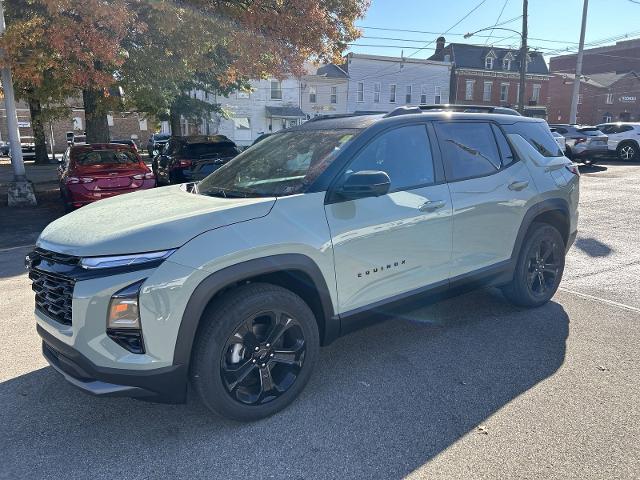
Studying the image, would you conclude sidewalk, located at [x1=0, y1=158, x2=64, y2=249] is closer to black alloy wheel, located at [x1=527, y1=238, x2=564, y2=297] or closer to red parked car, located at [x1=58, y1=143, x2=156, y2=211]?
red parked car, located at [x1=58, y1=143, x2=156, y2=211]

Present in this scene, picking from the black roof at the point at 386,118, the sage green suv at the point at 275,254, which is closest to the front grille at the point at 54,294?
the sage green suv at the point at 275,254

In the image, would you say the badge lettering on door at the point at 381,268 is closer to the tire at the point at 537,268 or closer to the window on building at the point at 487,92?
the tire at the point at 537,268

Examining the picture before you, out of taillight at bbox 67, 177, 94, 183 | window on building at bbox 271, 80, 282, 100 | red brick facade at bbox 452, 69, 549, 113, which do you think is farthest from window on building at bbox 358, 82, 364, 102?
taillight at bbox 67, 177, 94, 183

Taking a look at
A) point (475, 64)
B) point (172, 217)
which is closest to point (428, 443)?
point (172, 217)

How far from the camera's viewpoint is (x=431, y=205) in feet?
11.7

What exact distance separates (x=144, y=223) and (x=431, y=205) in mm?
2014

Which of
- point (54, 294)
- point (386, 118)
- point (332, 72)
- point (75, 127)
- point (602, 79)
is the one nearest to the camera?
point (54, 294)

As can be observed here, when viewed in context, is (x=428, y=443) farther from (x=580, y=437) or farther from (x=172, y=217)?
(x=172, y=217)

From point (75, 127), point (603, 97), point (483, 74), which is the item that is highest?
point (483, 74)

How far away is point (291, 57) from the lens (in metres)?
13.5

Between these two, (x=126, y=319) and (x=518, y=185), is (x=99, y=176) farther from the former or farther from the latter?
(x=518, y=185)

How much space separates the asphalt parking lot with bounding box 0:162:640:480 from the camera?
2525mm

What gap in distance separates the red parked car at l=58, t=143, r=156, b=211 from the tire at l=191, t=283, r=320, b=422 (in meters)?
7.57

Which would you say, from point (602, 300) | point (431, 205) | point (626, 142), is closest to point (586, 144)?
point (626, 142)
